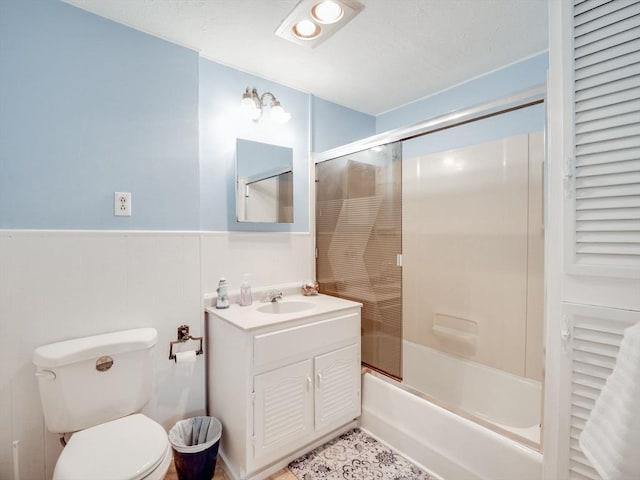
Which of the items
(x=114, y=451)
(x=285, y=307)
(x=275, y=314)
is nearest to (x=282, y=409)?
(x=275, y=314)

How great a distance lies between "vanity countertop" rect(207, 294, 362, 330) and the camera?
158cm

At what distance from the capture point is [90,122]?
1511 mm

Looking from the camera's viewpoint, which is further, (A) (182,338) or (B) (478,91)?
(B) (478,91)

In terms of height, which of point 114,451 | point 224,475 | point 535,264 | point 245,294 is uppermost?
point 535,264

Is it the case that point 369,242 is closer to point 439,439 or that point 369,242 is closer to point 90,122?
point 439,439

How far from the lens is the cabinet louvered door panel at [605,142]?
91cm

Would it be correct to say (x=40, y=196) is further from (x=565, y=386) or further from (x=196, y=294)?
(x=565, y=386)

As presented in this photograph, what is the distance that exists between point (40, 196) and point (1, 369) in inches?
30.1

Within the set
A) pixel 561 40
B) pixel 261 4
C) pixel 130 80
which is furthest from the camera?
pixel 130 80

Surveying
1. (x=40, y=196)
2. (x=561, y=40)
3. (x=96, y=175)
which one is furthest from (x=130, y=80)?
(x=561, y=40)

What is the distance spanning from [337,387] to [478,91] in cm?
218

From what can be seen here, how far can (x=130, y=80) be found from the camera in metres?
1.61

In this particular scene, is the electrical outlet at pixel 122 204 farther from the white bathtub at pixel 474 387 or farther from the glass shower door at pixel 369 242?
the white bathtub at pixel 474 387

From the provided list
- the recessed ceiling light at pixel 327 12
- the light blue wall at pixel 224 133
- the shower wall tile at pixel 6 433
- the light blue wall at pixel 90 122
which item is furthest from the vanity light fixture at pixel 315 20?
the shower wall tile at pixel 6 433
